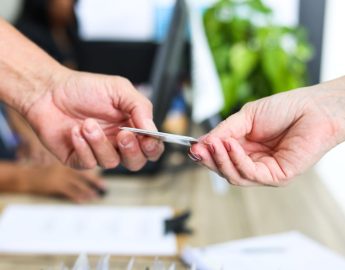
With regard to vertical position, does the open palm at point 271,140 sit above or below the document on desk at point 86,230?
above

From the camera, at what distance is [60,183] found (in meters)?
1.27

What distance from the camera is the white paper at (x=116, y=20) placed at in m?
2.95

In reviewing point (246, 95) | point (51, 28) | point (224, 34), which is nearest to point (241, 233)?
point (246, 95)

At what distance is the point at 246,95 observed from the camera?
183 cm

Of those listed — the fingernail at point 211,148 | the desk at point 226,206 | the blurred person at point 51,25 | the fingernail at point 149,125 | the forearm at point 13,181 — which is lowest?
the desk at point 226,206

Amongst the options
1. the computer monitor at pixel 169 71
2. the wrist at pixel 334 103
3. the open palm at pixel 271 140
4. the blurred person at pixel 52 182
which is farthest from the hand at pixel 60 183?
the wrist at pixel 334 103

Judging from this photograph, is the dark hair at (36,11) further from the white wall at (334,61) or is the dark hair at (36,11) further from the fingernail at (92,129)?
the fingernail at (92,129)

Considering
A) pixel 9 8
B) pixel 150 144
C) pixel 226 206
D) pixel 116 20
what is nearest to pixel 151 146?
pixel 150 144

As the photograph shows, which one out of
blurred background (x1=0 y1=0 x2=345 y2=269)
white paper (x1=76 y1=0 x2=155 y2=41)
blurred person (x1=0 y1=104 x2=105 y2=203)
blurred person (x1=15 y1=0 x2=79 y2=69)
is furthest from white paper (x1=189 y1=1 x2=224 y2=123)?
white paper (x1=76 y1=0 x2=155 y2=41)

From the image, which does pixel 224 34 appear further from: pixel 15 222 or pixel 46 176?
pixel 15 222

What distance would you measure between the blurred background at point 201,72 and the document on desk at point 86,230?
0.07m

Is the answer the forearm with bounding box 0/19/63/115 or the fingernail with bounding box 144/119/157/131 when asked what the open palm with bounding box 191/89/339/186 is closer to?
the fingernail with bounding box 144/119/157/131

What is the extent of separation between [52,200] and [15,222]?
159 millimetres

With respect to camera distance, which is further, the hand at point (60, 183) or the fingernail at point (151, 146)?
the hand at point (60, 183)
